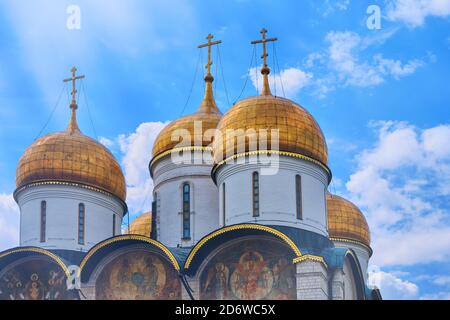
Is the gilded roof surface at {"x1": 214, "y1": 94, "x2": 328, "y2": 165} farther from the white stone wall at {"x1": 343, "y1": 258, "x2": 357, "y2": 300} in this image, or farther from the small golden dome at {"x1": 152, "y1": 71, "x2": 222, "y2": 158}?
the white stone wall at {"x1": 343, "y1": 258, "x2": 357, "y2": 300}

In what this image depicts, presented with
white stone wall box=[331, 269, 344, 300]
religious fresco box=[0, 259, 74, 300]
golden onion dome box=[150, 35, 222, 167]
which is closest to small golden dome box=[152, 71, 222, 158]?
golden onion dome box=[150, 35, 222, 167]

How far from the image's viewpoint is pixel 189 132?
24.9 meters

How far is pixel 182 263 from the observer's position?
21.4m

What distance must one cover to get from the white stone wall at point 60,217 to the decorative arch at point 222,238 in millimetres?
3661

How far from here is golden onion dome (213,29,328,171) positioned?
21.9 metres

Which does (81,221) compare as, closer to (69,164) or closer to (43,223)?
(43,223)

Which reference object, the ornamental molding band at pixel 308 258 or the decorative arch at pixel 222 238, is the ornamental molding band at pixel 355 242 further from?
the ornamental molding band at pixel 308 258

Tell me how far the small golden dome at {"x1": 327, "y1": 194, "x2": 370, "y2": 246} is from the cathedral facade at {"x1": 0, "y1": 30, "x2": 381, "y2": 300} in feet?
11.7

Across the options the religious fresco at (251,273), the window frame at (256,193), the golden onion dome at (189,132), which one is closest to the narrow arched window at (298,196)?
the window frame at (256,193)

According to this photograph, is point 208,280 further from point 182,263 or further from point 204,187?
point 204,187

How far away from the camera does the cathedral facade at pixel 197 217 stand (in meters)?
20.9

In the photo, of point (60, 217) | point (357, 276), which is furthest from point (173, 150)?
point (357, 276)
